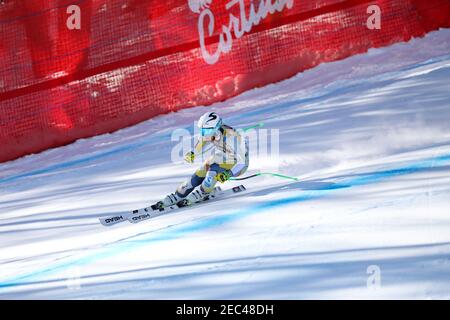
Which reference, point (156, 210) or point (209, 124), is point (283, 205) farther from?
point (156, 210)

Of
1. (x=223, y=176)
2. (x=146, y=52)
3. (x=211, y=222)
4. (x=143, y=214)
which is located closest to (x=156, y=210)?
(x=143, y=214)

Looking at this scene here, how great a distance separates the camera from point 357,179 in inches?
276

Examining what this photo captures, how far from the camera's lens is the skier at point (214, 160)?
7.06 metres

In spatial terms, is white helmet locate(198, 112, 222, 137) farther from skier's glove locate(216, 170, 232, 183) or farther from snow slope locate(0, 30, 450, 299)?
snow slope locate(0, 30, 450, 299)

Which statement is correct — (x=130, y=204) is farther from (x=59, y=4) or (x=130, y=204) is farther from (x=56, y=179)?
(x=59, y=4)

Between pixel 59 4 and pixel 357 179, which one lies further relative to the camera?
pixel 59 4

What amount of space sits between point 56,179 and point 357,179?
156 inches

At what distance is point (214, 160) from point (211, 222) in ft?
2.67

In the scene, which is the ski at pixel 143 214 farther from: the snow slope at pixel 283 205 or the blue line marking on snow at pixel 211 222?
the blue line marking on snow at pixel 211 222

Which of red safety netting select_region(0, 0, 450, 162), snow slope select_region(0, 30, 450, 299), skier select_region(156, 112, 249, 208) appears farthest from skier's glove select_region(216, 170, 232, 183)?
red safety netting select_region(0, 0, 450, 162)

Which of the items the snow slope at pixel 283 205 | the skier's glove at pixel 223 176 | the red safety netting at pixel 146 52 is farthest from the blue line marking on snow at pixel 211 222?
the red safety netting at pixel 146 52

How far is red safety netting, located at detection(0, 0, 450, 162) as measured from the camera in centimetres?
1056

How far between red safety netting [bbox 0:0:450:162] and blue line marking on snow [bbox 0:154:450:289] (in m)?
4.16
